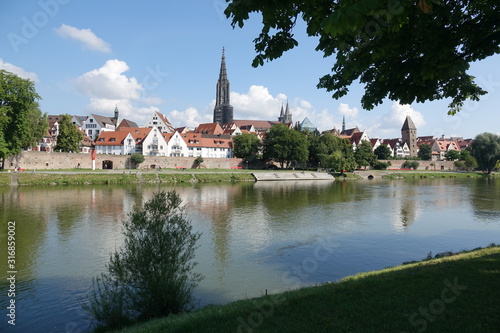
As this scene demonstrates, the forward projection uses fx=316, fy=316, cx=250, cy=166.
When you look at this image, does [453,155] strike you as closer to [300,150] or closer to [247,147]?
[300,150]

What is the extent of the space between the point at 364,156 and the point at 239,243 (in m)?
82.5

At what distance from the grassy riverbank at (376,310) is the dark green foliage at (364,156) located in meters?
84.3

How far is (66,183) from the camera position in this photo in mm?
45719

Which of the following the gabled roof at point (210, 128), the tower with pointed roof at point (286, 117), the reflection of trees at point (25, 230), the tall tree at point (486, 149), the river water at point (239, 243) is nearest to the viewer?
the river water at point (239, 243)

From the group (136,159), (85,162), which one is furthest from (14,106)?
(136,159)

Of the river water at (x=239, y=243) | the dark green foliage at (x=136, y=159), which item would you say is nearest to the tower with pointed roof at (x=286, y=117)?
the dark green foliage at (x=136, y=159)

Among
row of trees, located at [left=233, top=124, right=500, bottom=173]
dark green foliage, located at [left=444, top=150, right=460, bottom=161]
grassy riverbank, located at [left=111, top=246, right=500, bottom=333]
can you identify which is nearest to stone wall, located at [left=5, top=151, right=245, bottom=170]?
row of trees, located at [left=233, top=124, right=500, bottom=173]

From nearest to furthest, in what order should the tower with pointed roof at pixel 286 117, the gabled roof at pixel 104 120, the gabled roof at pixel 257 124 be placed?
the gabled roof at pixel 104 120 → the gabled roof at pixel 257 124 → the tower with pointed roof at pixel 286 117

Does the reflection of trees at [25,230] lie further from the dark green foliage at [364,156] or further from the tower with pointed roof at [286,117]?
the tower with pointed roof at [286,117]

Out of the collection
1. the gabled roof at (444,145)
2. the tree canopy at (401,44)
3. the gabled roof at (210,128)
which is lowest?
the tree canopy at (401,44)

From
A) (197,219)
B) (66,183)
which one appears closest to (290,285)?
(197,219)

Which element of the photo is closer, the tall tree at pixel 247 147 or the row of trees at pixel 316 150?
the row of trees at pixel 316 150

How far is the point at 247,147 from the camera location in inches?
3543

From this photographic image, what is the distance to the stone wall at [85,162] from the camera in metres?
55.3
